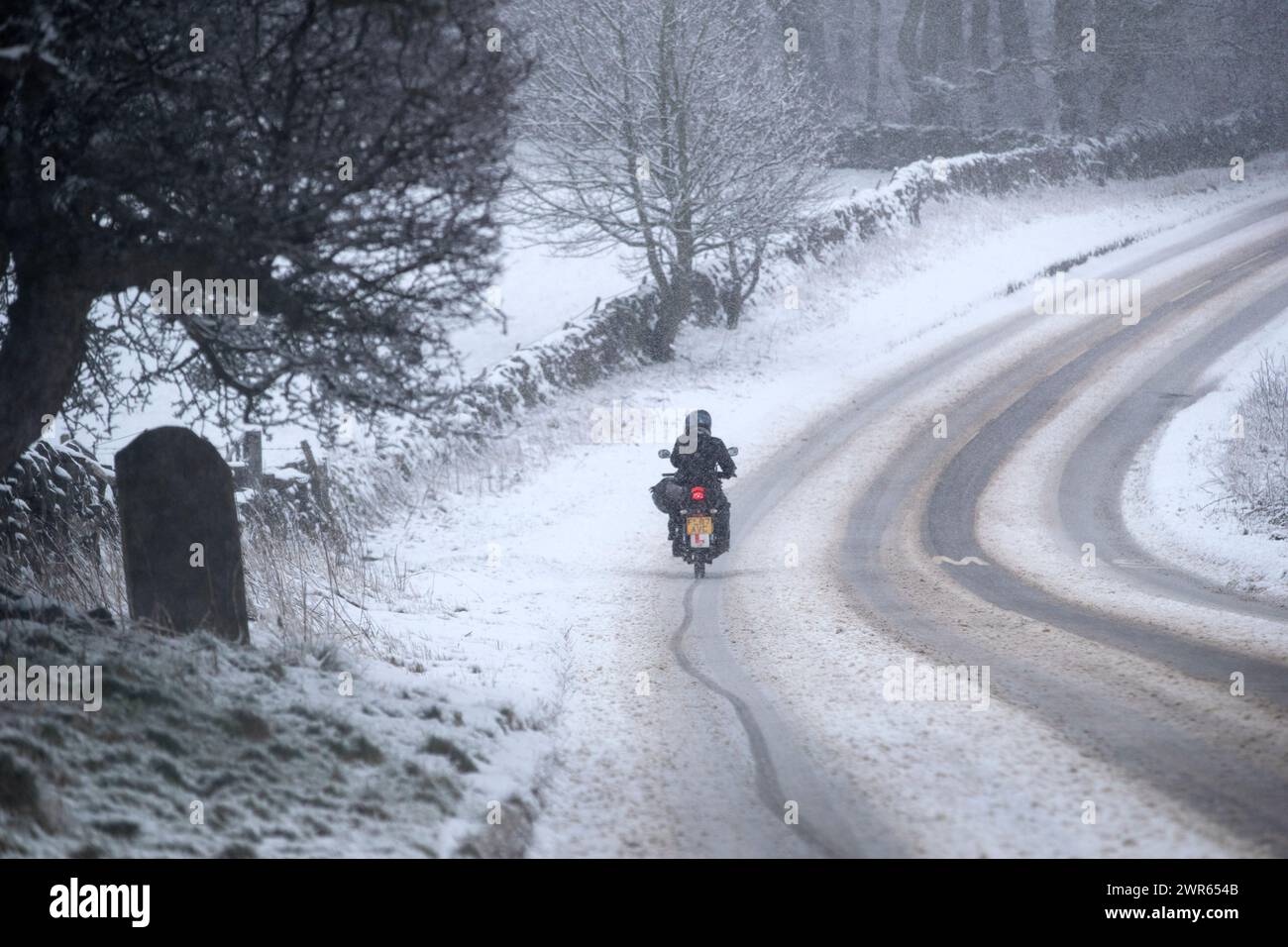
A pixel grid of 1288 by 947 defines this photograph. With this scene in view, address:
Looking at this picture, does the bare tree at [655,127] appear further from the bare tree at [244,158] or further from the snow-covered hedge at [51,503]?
the bare tree at [244,158]

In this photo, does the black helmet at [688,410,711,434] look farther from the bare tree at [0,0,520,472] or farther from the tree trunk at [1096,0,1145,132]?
the tree trunk at [1096,0,1145,132]

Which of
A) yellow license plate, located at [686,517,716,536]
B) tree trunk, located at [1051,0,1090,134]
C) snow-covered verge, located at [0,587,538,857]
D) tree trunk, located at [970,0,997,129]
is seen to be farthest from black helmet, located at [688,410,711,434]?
tree trunk, located at [970,0,997,129]

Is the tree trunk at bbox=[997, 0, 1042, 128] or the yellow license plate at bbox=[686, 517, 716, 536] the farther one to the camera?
the tree trunk at bbox=[997, 0, 1042, 128]

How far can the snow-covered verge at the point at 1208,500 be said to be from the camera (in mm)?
11016

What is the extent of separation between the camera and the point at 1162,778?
5332 mm

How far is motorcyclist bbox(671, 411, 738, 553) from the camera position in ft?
40.7

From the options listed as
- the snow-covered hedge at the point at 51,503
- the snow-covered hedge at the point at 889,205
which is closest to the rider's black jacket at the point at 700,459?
the snow-covered hedge at the point at 889,205

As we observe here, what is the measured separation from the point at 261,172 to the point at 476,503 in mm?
10501

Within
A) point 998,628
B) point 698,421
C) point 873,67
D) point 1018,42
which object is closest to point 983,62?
point 1018,42

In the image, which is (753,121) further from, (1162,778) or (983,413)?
(1162,778)

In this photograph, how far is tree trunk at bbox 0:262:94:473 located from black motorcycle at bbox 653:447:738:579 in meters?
7.15

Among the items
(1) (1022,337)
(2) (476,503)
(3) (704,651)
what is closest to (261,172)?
(3) (704,651)

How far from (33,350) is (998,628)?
7.44 meters
